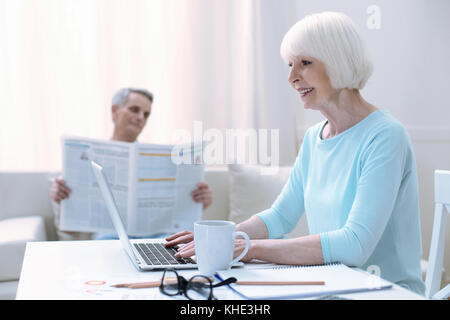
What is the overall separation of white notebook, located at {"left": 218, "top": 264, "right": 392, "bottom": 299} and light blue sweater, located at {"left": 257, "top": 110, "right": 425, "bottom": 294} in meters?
0.10

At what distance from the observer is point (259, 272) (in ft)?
2.71

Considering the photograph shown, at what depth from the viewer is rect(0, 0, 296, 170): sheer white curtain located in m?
2.47

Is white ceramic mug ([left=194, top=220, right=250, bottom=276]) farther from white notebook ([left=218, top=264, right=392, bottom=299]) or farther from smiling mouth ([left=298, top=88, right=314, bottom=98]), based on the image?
smiling mouth ([left=298, top=88, right=314, bottom=98])

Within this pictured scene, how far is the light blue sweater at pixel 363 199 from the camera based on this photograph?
0.96m

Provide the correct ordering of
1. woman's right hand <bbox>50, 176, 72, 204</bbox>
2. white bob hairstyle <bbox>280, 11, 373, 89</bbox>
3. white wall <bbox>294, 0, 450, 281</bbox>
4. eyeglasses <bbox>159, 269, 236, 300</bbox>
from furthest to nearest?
white wall <bbox>294, 0, 450, 281</bbox>, woman's right hand <bbox>50, 176, 72, 204</bbox>, white bob hairstyle <bbox>280, 11, 373, 89</bbox>, eyeglasses <bbox>159, 269, 236, 300</bbox>

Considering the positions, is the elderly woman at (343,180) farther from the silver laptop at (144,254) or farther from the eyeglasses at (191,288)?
the eyeglasses at (191,288)

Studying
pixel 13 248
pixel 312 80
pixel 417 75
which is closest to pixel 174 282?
pixel 312 80

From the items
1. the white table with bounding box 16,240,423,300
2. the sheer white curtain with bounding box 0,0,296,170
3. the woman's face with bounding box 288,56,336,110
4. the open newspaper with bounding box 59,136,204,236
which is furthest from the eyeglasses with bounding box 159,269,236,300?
the sheer white curtain with bounding box 0,0,296,170

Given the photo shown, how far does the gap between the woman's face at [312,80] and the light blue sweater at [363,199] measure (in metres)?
0.10

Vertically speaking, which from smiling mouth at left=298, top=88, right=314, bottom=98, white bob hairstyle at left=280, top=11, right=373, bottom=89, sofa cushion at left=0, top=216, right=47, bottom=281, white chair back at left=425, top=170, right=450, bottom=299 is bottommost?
sofa cushion at left=0, top=216, right=47, bottom=281

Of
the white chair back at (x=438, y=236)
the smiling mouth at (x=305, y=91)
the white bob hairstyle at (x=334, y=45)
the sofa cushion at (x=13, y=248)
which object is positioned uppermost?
the white bob hairstyle at (x=334, y=45)

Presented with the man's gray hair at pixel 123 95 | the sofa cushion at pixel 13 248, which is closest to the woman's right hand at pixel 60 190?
the sofa cushion at pixel 13 248

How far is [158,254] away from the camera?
96 centimetres

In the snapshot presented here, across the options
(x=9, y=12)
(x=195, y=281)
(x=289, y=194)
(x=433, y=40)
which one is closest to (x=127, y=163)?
(x=289, y=194)
